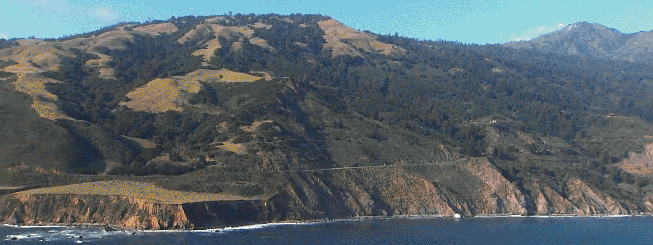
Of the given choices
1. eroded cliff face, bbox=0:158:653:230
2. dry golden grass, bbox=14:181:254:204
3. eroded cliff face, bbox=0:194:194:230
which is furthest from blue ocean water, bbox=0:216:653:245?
dry golden grass, bbox=14:181:254:204

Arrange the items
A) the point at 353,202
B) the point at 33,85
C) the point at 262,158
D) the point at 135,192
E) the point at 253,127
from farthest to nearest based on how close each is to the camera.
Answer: the point at 33,85 < the point at 253,127 < the point at 262,158 < the point at 353,202 < the point at 135,192

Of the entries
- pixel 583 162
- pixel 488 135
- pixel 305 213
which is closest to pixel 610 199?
pixel 583 162

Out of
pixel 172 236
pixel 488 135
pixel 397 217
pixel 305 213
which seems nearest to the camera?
pixel 172 236

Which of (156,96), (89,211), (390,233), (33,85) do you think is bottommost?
(390,233)

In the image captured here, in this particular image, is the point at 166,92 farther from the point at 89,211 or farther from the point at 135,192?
the point at 89,211

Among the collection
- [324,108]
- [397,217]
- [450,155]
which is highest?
[324,108]

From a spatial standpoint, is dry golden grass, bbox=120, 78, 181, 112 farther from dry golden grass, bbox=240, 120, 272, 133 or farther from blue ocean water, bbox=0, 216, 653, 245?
blue ocean water, bbox=0, 216, 653, 245

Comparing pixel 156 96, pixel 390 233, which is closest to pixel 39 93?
pixel 156 96

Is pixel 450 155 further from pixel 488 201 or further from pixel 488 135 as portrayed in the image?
pixel 488 135

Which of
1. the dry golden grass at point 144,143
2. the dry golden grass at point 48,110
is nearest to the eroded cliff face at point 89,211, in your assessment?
the dry golden grass at point 48,110
